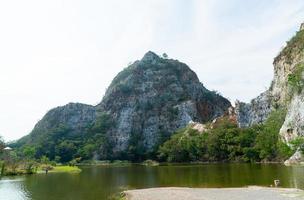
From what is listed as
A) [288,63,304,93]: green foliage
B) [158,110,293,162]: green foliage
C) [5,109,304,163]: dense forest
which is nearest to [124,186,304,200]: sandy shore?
[5,109,304,163]: dense forest

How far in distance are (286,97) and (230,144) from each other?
87.7ft

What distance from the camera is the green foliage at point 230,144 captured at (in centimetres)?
11888

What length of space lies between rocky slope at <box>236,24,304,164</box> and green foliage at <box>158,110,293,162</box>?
5.07m

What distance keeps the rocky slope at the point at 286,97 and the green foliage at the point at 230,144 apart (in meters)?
5.07

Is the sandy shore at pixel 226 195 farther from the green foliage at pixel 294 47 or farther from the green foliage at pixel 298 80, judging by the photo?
the green foliage at pixel 294 47

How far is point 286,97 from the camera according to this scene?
12631 centimetres

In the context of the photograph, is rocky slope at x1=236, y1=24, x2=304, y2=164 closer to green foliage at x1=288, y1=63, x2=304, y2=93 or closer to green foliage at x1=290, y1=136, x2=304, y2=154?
green foliage at x1=288, y1=63, x2=304, y2=93

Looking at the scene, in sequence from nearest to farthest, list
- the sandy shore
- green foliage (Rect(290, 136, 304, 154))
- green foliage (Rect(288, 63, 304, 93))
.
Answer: the sandy shore < green foliage (Rect(290, 136, 304, 154)) < green foliage (Rect(288, 63, 304, 93))

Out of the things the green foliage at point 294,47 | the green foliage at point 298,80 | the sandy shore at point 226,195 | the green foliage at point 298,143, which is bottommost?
the sandy shore at point 226,195

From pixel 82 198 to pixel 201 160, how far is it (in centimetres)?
10703

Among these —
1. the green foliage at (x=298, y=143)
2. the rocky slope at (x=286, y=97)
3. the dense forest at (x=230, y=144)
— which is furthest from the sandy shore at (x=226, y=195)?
the rocky slope at (x=286, y=97)

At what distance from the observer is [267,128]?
410 feet

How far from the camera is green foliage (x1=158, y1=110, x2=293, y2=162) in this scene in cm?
11888

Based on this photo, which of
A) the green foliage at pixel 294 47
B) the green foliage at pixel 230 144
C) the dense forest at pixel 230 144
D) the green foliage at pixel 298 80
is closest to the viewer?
the green foliage at pixel 298 80
